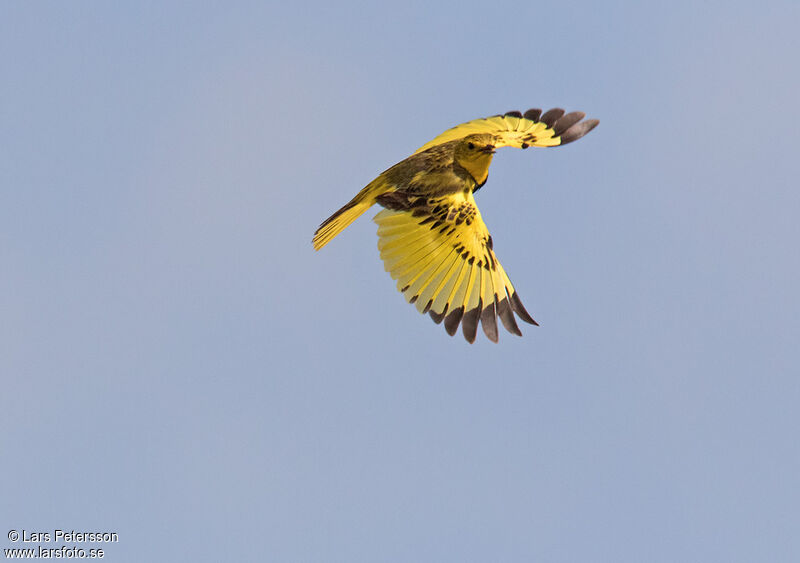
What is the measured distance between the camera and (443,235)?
1318 cm

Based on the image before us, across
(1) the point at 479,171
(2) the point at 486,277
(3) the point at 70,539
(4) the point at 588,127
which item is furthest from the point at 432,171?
(3) the point at 70,539

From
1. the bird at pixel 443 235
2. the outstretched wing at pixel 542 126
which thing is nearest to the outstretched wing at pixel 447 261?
the bird at pixel 443 235

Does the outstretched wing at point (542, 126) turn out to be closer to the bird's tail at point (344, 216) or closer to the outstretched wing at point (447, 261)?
the bird's tail at point (344, 216)

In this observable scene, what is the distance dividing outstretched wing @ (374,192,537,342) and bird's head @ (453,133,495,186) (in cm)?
32

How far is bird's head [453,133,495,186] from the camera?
13.0 m

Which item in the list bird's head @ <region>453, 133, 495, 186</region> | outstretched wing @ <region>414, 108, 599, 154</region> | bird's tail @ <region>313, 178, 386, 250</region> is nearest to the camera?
bird's head @ <region>453, 133, 495, 186</region>

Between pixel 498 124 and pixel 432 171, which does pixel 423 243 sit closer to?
pixel 432 171

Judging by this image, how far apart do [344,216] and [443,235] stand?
1.24 meters

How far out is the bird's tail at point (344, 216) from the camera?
43.4 feet

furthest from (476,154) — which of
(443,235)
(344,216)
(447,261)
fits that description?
(344,216)

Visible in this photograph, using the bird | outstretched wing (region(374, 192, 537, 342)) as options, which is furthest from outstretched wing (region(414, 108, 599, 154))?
outstretched wing (region(374, 192, 537, 342))

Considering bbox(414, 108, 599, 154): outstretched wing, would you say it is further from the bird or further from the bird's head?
the bird's head

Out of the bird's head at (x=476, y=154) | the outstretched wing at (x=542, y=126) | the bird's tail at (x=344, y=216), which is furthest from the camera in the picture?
the outstretched wing at (x=542, y=126)

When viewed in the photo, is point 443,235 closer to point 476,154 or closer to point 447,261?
point 447,261
